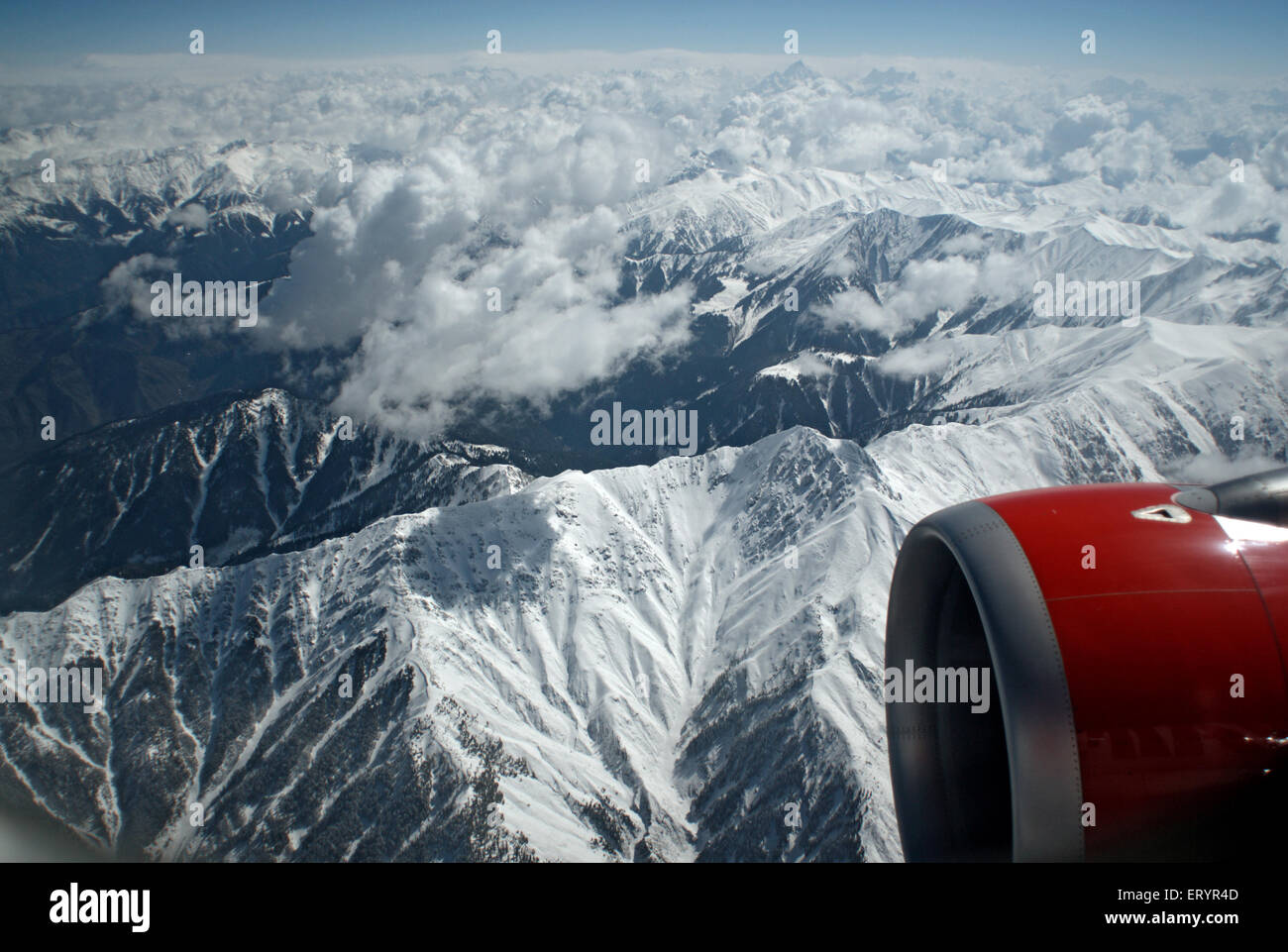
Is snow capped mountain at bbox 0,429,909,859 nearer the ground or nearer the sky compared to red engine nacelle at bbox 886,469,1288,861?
nearer the ground

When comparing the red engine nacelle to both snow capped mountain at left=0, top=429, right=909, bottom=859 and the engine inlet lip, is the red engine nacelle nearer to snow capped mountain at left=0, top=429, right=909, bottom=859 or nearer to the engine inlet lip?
the engine inlet lip

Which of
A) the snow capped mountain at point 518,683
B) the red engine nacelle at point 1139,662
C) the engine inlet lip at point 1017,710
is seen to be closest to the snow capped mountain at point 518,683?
the snow capped mountain at point 518,683

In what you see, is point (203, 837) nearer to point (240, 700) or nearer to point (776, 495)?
point (240, 700)

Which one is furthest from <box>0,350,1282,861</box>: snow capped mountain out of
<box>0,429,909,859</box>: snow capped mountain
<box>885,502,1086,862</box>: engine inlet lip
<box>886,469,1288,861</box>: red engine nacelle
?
<box>886,469,1288,861</box>: red engine nacelle

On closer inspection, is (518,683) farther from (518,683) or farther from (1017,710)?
(1017,710)

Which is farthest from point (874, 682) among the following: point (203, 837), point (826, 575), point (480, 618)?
point (203, 837)

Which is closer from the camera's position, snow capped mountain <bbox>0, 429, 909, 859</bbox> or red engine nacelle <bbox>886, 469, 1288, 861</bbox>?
red engine nacelle <bbox>886, 469, 1288, 861</bbox>

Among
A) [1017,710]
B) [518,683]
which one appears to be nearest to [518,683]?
[518,683]

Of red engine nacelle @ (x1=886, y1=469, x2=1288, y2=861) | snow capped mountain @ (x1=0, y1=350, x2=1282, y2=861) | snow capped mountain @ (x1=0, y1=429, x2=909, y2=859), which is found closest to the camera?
red engine nacelle @ (x1=886, y1=469, x2=1288, y2=861)

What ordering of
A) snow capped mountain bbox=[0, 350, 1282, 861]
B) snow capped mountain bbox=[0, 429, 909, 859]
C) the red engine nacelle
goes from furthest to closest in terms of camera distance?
snow capped mountain bbox=[0, 429, 909, 859] → snow capped mountain bbox=[0, 350, 1282, 861] → the red engine nacelle

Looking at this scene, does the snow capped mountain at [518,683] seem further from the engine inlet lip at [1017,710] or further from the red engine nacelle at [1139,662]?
the red engine nacelle at [1139,662]
